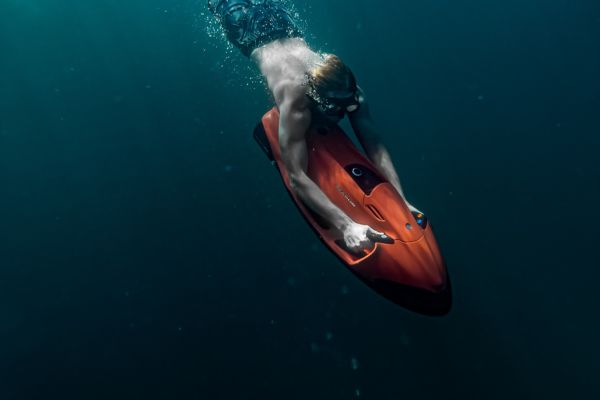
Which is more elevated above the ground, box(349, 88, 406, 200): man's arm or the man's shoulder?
the man's shoulder

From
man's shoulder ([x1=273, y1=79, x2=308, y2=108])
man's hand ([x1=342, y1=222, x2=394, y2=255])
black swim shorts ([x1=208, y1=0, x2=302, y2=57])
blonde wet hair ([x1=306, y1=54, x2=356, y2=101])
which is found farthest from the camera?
black swim shorts ([x1=208, y1=0, x2=302, y2=57])

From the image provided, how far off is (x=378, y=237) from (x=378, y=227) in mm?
245

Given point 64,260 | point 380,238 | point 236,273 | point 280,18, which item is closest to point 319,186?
point 380,238

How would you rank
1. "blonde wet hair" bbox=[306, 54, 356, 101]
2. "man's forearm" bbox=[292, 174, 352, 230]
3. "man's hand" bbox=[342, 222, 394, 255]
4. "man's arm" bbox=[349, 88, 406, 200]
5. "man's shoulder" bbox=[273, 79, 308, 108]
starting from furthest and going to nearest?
"man's arm" bbox=[349, 88, 406, 200]
"man's shoulder" bbox=[273, 79, 308, 108]
"blonde wet hair" bbox=[306, 54, 356, 101]
"man's forearm" bbox=[292, 174, 352, 230]
"man's hand" bbox=[342, 222, 394, 255]

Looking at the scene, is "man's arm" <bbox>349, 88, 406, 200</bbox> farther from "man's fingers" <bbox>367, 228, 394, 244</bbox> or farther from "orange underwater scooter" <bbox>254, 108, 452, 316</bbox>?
"man's fingers" <bbox>367, 228, 394, 244</bbox>

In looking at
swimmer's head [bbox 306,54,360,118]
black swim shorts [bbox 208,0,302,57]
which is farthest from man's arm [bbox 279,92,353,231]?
black swim shorts [bbox 208,0,302,57]

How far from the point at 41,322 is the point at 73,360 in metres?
1.27

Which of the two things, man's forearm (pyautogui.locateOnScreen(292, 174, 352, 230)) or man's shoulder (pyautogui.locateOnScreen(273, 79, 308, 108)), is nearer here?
man's forearm (pyautogui.locateOnScreen(292, 174, 352, 230))

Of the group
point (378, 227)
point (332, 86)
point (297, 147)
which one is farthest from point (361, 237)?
point (332, 86)

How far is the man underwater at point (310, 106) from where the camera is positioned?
9.86 feet

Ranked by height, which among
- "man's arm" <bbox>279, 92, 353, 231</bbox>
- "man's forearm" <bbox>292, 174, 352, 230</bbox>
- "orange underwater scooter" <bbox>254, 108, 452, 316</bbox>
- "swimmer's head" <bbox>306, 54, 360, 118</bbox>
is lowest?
"orange underwater scooter" <bbox>254, 108, 452, 316</bbox>

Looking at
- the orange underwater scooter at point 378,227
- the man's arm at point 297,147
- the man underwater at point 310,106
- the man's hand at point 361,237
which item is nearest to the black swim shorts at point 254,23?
the man underwater at point 310,106

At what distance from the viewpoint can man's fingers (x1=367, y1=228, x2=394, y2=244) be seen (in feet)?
9.42

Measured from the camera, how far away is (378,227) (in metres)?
3.13
